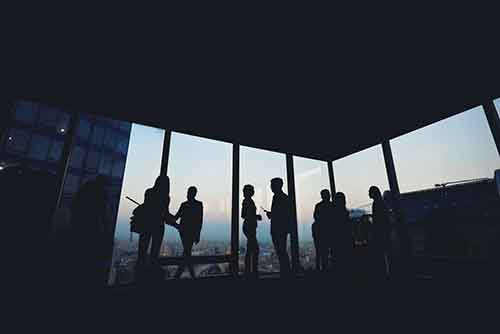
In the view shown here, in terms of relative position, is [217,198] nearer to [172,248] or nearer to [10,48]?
[172,248]

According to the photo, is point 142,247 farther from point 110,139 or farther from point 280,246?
point 110,139

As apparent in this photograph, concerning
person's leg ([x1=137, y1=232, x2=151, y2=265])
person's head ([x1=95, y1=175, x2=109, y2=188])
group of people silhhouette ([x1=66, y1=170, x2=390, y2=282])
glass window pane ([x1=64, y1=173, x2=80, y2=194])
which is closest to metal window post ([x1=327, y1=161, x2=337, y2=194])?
group of people silhhouette ([x1=66, y1=170, x2=390, y2=282])

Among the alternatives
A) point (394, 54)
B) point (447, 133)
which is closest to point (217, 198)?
point (394, 54)

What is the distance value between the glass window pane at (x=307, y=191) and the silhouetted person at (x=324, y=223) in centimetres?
42

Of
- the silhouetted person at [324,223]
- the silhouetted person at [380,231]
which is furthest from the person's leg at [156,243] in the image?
the silhouetted person at [380,231]

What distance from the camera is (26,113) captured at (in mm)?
8930

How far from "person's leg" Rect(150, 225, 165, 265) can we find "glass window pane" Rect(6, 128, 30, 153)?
358 inches

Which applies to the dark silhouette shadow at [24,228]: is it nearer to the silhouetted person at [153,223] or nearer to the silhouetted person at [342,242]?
the silhouetted person at [153,223]

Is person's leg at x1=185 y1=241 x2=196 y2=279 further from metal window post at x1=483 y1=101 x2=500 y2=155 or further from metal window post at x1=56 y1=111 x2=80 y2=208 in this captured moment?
metal window post at x1=483 y1=101 x2=500 y2=155

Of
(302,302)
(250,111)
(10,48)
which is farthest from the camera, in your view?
(250,111)

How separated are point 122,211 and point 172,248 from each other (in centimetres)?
112

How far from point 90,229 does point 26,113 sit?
10.9 m

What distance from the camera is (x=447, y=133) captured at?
4090mm

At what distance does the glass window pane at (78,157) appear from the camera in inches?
419
